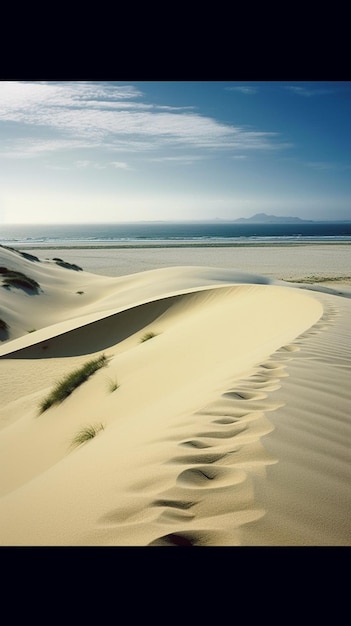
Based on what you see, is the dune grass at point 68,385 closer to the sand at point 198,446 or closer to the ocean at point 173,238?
the sand at point 198,446

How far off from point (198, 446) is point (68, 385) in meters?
4.20

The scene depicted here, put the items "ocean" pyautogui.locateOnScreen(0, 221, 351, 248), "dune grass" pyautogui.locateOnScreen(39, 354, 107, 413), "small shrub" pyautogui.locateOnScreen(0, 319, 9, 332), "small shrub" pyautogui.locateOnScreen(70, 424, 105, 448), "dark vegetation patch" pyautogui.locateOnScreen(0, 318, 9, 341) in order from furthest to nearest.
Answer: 1. "ocean" pyautogui.locateOnScreen(0, 221, 351, 248)
2. "small shrub" pyautogui.locateOnScreen(0, 319, 9, 332)
3. "dark vegetation patch" pyautogui.locateOnScreen(0, 318, 9, 341)
4. "dune grass" pyautogui.locateOnScreen(39, 354, 107, 413)
5. "small shrub" pyautogui.locateOnScreen(70, 424, 105, 448)

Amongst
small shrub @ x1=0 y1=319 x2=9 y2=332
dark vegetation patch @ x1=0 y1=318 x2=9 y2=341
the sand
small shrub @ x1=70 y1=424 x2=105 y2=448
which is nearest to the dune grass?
the sand

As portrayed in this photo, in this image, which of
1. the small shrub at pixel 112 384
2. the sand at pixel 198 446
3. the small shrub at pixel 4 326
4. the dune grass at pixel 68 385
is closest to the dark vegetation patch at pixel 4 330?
the small shrub at pixel 4 326

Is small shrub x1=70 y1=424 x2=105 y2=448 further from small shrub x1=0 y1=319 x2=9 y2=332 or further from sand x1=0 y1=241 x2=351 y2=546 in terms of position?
small shrub x1=0 y1=319 x2=9 y2=332

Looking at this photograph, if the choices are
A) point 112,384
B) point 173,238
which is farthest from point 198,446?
point 173,238

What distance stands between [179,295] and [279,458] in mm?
10040

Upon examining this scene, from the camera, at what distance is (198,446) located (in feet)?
7.55

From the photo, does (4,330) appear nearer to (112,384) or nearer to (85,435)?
(112,384)

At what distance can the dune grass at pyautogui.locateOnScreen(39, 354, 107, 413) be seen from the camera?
586 centimetres

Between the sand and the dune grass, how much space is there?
115 millimetres
